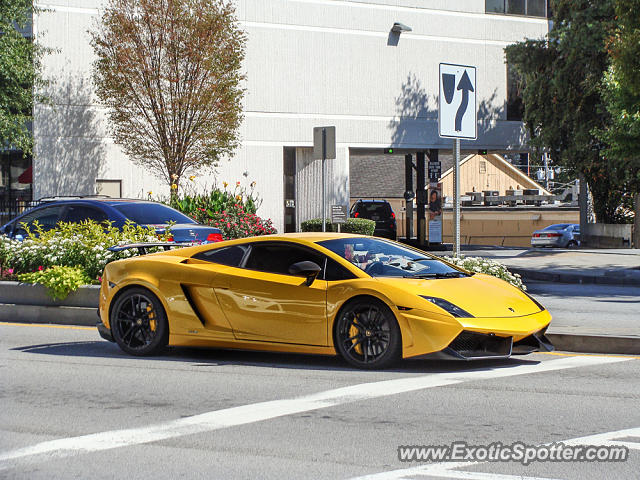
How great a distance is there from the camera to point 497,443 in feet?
19.7

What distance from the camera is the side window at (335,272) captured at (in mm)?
9008

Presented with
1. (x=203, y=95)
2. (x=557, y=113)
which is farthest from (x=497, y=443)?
(x=557, y=113)

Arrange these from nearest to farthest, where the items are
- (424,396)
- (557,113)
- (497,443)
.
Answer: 1. (497,443)
2. (424,396)
3. (557,113)

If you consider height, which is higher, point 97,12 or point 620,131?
point 97,12

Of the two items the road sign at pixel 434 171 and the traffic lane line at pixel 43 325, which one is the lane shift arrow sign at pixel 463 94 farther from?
the road sign at pixel 434 171

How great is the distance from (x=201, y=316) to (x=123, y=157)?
2323 centimetres

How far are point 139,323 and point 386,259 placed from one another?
2.65 metres

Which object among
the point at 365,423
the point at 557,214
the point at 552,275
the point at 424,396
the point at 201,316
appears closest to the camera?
the point at 365,423

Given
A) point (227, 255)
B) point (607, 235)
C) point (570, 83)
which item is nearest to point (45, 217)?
point (227, 255)

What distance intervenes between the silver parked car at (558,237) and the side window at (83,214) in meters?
33.8

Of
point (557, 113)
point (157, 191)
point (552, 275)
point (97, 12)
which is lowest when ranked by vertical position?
point (552, 275)

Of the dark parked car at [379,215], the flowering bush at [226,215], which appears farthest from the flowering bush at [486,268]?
the dark parked car at [379,215]

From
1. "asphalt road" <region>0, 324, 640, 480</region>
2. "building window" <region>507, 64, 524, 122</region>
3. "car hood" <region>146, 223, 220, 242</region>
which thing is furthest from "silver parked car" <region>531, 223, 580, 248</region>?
"asphalt road" <region>0, 324, 640, 480</region>

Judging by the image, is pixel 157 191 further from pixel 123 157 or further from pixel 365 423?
pixel 365 423
